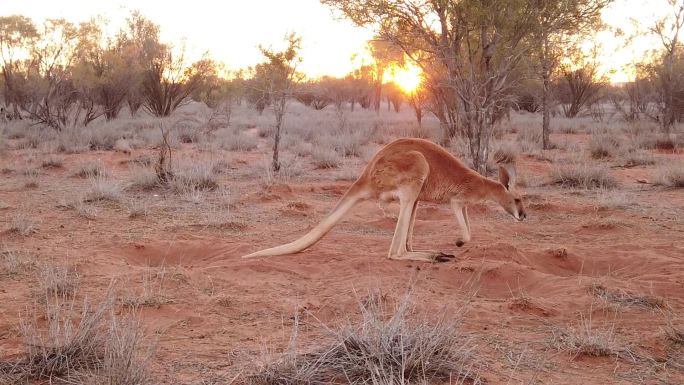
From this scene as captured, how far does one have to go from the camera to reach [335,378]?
298 cm

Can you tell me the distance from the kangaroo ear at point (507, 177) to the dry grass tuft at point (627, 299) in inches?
66.2

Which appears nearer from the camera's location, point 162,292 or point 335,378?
point 335,378

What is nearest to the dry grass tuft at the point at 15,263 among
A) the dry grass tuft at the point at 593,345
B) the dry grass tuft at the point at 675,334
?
the dry grass tuft at the point at 593,345

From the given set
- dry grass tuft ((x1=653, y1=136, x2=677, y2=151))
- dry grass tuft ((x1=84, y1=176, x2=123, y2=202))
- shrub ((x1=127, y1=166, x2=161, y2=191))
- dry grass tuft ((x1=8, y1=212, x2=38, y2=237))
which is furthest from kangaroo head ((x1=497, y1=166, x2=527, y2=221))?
dry grass tuft ((x1=653, y1=136, x2=677, y2=151))

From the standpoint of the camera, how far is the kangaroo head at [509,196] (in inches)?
241

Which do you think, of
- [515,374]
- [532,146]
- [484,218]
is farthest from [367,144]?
[515,374]

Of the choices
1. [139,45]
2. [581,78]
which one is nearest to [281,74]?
[139,45]

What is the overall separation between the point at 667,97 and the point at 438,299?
19.6 meters

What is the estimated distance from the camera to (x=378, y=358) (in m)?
2.91

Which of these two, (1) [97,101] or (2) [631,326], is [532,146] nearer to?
(2) [631,326]

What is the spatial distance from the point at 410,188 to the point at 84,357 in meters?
3.30

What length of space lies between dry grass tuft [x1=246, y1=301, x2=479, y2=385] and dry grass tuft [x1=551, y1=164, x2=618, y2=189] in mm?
8125

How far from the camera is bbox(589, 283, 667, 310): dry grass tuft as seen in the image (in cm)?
438

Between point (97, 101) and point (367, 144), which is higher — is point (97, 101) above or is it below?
above
